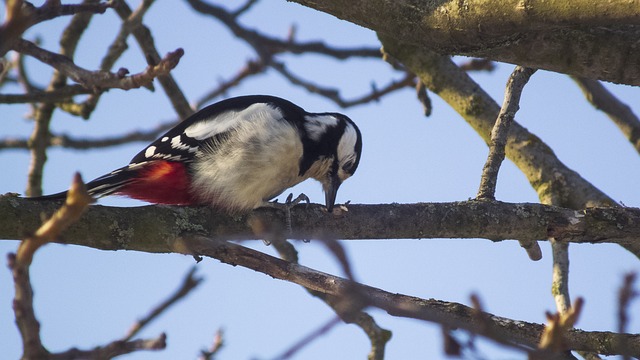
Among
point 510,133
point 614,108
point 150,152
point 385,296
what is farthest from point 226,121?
point 614,108

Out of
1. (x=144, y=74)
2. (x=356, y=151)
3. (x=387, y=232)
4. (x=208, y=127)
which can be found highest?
(x=356, y=151)

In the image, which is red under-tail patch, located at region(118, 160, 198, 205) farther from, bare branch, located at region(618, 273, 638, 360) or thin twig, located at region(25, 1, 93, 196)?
bare branch, located at region(618, 273, 638, 360)

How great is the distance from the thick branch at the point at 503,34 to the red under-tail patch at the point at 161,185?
158cm

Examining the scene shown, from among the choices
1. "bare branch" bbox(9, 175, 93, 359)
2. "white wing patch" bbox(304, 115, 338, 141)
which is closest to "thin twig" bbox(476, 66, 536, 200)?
"white wing patch" bbox(304, 115, 338, 141)

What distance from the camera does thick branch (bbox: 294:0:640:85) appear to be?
307 centimetres

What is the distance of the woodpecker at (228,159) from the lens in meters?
4.59

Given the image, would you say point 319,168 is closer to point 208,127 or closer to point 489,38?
point 208,127

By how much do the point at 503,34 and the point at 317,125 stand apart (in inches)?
93.3

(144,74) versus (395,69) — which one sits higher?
(395,69)

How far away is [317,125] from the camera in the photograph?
5.39m

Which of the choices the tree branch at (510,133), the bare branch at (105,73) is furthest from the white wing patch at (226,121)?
the tree branch at (510,133)

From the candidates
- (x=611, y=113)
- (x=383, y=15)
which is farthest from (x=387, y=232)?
(x=611, y=113)

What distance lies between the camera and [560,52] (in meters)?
3.42

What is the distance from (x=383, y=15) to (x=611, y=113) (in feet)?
8.89
